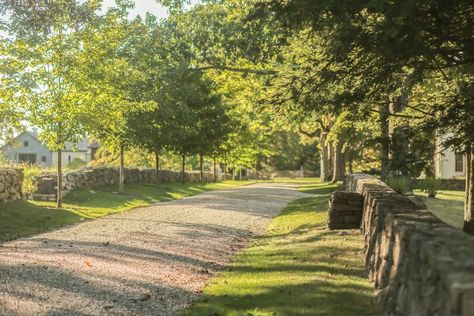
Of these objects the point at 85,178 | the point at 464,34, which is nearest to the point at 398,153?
the point at 464,34

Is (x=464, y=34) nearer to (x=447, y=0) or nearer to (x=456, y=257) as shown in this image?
(x=447, y=0)

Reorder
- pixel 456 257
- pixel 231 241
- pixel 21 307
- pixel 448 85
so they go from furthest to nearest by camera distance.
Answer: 1. pixel 231 241
2. pixel 448 85
3. pixel 21 307
4. pixel 456 257

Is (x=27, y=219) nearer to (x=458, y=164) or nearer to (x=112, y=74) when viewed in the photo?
(x=112, y=74)

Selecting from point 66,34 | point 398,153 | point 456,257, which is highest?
point 66,34

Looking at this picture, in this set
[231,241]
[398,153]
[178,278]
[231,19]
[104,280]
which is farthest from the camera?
[231,19]

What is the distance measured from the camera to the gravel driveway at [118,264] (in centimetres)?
709

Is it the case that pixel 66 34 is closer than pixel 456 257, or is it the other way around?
pixel 456 257

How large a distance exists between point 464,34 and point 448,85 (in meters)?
3.36

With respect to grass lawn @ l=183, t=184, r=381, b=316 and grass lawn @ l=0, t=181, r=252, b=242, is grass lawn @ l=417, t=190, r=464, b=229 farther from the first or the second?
grass lawn @ l=0, t=181, r=252, b=242

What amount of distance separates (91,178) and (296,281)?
20.5 metres

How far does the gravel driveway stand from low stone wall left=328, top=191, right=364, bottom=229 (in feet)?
7.58

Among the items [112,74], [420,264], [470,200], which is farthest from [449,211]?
[420,264]

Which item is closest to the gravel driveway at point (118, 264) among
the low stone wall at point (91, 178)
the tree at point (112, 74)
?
the tree at point (112, 74)

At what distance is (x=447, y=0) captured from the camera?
8672mm
